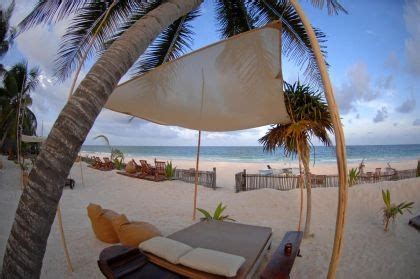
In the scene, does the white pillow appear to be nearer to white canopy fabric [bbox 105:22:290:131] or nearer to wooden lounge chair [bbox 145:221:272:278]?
wooden lounge chair [bbox 145:221:272:278]

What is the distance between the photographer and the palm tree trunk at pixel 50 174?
152 centimetres

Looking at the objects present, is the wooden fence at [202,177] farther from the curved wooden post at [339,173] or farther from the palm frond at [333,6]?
the curved wooden post at [339,173]

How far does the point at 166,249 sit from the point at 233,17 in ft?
18.3

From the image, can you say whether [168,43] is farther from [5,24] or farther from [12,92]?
[12,92]

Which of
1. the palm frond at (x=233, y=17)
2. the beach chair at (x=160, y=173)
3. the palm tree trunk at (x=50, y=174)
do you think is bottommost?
the beach chair at (x=160, y=173)

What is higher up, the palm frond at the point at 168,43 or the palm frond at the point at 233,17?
the palm frond at the point at 233,17

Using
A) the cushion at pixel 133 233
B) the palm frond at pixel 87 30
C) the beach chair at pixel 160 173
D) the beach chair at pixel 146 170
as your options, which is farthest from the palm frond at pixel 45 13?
the beach chair at pixel 146 170

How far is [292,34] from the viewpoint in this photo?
17.5 feet

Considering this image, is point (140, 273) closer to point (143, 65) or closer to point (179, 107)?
point (179, 107)

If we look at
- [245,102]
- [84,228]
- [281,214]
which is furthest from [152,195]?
[245,102]

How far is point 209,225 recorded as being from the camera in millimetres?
4418

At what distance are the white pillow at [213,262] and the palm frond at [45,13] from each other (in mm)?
3982

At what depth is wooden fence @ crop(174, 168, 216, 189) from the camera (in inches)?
409

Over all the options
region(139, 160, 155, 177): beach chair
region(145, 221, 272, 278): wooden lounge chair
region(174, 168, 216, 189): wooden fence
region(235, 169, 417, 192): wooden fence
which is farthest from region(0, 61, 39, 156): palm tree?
region(145, 221, 272, 278): wooden lounge chair
